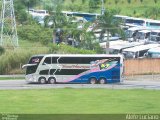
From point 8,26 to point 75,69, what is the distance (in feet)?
119

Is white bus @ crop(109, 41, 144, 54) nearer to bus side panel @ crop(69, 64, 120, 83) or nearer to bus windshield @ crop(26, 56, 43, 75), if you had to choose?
bus side panel @ crop(69, 64, 120, 83)

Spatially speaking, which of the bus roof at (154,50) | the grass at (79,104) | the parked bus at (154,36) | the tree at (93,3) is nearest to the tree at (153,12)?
the tree at (93,3)

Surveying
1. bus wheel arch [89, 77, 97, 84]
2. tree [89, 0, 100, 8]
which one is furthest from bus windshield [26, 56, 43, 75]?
tree [89, 0, 100, 8]

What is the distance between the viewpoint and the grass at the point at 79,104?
22078 millimetres

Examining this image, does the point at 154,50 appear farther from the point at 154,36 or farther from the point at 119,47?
the point at 154,36

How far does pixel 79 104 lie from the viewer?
80.4ft

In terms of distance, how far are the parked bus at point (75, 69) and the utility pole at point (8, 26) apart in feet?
57.8

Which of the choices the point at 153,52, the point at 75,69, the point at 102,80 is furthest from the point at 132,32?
the point at 75,69

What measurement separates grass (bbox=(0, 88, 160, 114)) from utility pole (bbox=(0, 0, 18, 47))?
33.2 metres

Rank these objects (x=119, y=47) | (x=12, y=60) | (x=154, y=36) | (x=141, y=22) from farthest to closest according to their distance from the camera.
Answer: (x=141, y=22) → (x=154, y=36) → (x=119, y=47) → (x=12, y=60)

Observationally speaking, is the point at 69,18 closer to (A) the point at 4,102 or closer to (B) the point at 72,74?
(B) the point at 72,74

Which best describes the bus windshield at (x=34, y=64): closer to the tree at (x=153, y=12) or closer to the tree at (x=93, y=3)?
the tree at (x=153, y=12)

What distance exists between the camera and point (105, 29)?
7219cm

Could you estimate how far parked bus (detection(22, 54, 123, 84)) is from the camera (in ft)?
144
